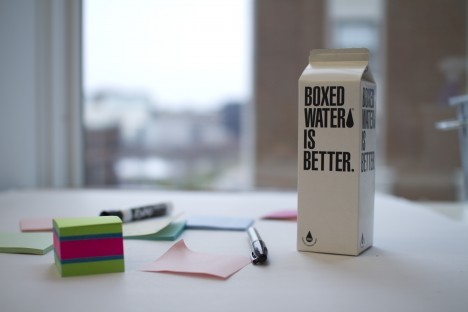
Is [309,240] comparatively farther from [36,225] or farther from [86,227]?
[36,225]

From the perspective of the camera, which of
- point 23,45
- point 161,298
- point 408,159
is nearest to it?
point 161,298

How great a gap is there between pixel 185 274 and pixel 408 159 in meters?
1.16

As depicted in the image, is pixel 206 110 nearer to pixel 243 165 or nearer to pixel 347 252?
pixel 243 165

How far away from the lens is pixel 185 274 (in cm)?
53

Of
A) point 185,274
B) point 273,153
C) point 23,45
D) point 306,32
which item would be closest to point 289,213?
point 185,274

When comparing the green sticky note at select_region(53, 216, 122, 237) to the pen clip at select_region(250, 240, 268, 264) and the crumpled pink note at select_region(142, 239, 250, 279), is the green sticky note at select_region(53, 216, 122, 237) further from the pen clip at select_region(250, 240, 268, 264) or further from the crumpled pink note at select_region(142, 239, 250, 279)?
the pen clip at select_region(250, 240, 268, 264)

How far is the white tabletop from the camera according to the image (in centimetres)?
44

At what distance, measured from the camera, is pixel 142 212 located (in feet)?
2.75

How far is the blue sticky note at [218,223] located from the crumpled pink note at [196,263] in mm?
154

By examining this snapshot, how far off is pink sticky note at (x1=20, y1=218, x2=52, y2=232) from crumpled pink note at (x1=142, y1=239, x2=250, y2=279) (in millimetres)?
257

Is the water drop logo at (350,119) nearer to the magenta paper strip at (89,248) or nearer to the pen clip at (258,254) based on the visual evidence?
the pen clip at (258,254)

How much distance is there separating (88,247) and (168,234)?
0.20m

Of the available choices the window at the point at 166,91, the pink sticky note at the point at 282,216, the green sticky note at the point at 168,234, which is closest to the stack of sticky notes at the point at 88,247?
the green sticky note at the point at 168,234

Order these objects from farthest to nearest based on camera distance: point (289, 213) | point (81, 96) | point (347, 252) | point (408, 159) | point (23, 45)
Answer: point (81, 96) < point (408, 159) < point (23, 45) < point (289, 213) < point (347, 252)
